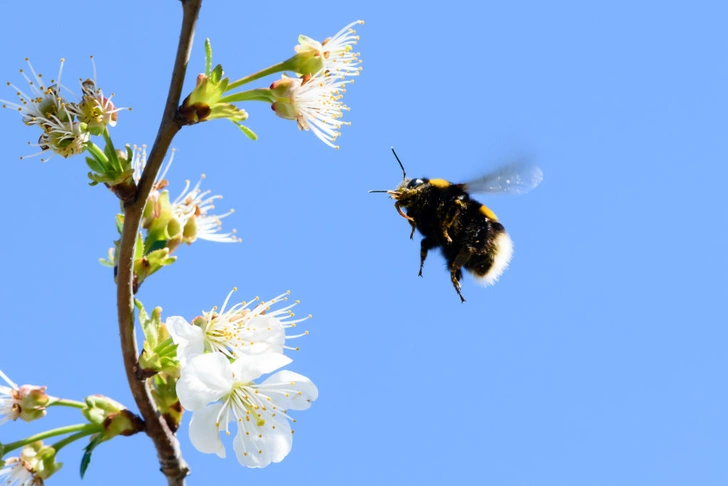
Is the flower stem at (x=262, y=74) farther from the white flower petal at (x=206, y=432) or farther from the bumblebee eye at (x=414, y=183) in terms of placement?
the white flower petal at (x=206, y=432)

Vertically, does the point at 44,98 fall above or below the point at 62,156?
above

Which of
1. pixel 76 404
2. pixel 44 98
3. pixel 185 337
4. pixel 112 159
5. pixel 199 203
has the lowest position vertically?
pixel 76 404

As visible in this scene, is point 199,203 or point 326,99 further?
point 199,203

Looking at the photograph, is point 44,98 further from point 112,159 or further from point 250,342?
point 250,342

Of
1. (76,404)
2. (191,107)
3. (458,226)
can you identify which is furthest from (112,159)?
(458,226)

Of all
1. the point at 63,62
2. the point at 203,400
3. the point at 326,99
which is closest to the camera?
the point at 203,400

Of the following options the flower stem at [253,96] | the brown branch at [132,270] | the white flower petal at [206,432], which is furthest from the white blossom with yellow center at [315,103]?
the white flower petal at [206,432]

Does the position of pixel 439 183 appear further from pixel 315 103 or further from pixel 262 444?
pixel 262 444
